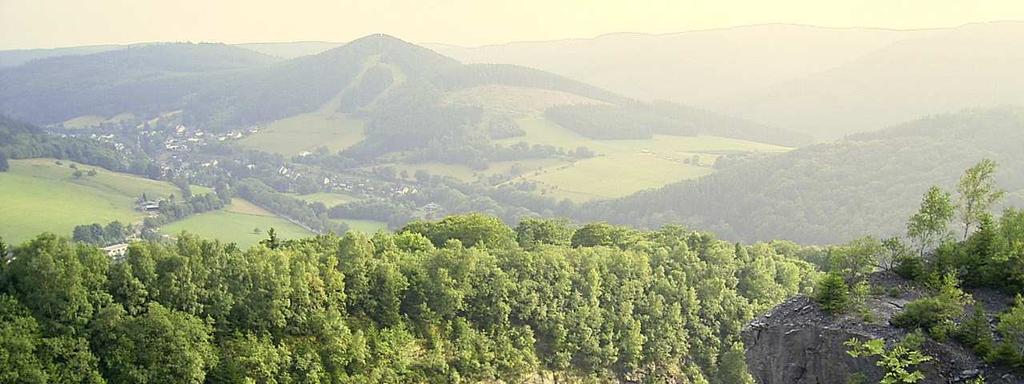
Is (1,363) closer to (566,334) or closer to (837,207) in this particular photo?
(566,334)

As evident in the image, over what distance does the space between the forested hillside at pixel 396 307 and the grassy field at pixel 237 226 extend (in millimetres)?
97054

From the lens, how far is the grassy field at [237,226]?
506 feet

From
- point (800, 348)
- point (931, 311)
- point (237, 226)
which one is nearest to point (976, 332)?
point (931, 311)

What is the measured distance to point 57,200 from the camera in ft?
552

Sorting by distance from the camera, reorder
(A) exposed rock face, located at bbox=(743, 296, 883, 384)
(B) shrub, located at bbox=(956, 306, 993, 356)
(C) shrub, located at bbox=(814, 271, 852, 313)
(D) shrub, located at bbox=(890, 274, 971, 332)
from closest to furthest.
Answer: (B) shrub, located at bbox=(956, 306, 993, 356) → (D) shrub, located at bbox=(890, 274, 971, 332) → (A) exposed rock face, located at bbox=(743, 296, 883, 384) → (C) shrub, located at bbox=(814, 271, 852, 313)

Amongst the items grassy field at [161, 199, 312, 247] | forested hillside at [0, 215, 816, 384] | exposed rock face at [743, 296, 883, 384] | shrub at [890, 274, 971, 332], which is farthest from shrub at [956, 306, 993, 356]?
grassy field at [161, 199, 312, 247]

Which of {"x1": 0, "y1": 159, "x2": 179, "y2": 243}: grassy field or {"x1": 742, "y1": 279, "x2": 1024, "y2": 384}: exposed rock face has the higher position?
{"x1": 742, "y1": 279, "x2": 1024, "y2": 384}: exposed rock face

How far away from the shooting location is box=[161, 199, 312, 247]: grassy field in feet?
506

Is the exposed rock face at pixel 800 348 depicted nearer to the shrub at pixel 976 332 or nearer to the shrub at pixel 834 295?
the shrub at pixel 834 295

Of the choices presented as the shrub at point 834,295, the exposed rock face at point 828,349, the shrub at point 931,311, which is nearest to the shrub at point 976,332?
the exposed rock face at point 828,349

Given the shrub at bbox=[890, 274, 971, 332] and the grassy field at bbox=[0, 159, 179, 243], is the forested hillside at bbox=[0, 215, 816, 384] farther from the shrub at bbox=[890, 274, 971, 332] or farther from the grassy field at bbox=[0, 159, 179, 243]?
the grassy field at bbox=[0, 159, 179, 243]

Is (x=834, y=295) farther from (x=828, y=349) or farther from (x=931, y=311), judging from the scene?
(x=931, y=311)

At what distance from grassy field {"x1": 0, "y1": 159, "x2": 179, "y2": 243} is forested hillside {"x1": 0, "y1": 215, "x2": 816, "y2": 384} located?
106 m

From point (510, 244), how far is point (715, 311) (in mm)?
17870
